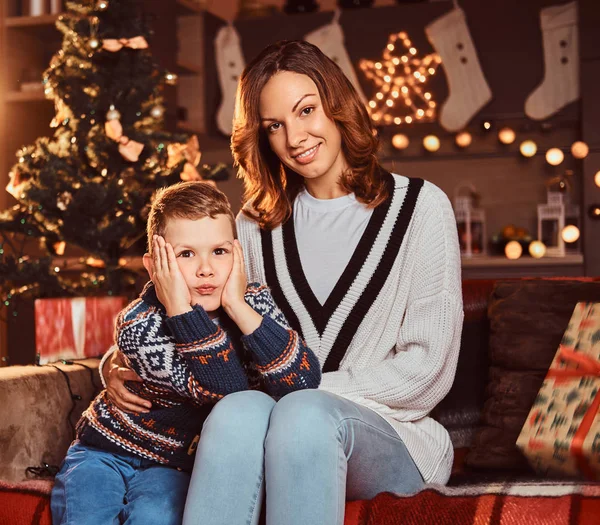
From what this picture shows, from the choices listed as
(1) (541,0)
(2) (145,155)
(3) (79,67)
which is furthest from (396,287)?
(1) (541,0)

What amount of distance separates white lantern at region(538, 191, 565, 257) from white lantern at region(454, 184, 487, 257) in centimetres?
29

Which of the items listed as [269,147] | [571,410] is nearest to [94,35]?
[269,147]

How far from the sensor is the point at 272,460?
1245 mm

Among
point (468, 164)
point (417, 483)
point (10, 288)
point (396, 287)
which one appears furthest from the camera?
point (468, 164)

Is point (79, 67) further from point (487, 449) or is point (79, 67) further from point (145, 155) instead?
point (487, 449)

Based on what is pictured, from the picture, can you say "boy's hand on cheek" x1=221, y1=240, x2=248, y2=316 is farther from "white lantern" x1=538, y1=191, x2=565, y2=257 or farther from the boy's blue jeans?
"white lantern" x1=538, y1=191, x2=565, y2=257

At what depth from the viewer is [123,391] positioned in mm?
1567

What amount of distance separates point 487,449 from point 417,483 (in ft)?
0.99

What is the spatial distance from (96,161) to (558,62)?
7.51 ft

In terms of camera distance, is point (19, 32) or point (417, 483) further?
point (19, 32)

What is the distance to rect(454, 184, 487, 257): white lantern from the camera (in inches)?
167

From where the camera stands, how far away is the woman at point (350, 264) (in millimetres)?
1474

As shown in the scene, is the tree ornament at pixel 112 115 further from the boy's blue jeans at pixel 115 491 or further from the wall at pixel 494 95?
the boy's blue jeans at pixel 115 491

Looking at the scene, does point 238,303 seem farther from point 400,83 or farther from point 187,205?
point 400,83
